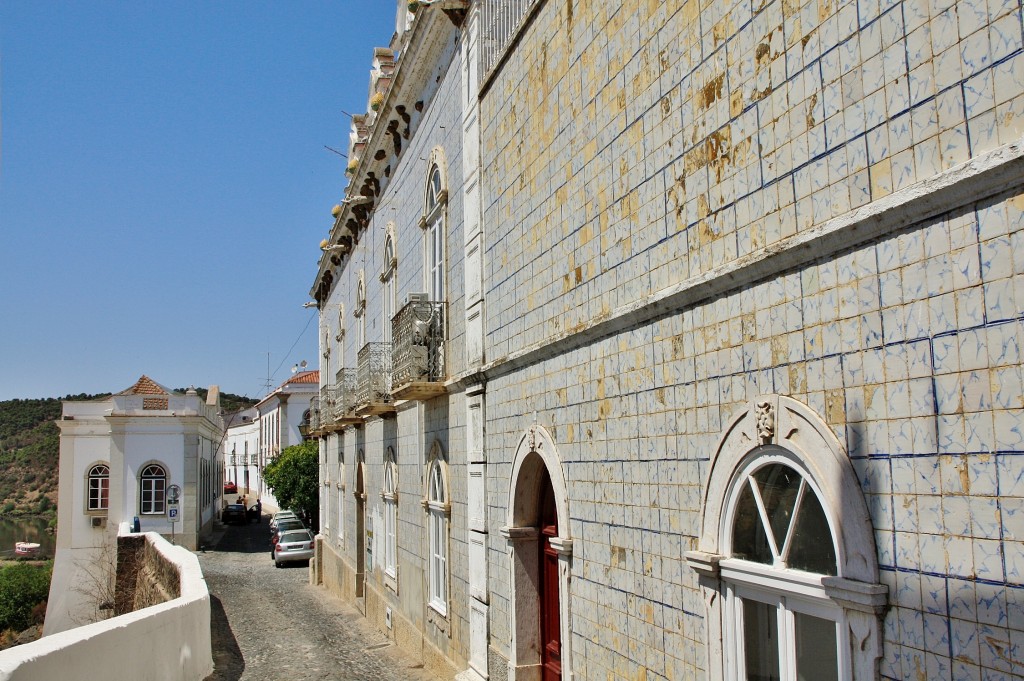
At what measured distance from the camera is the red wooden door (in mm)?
8164

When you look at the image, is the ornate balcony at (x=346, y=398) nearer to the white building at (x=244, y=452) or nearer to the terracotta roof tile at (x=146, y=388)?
the terracotta roof tile at (x=146, y=388)

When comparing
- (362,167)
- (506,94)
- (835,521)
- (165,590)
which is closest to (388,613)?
(165,590)

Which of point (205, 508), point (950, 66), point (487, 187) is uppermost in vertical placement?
point (487, 187)

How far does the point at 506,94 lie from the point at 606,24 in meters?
2.46

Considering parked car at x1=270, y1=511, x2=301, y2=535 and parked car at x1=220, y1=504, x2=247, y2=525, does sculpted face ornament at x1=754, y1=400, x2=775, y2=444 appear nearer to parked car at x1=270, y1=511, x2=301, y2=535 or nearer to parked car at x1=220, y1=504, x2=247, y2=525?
parked car at x1=270, y1=511, x2=301, y2=535

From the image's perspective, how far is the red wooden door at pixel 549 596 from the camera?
26.8 feet

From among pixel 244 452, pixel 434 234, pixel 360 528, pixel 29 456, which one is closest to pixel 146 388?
pixel 360 528

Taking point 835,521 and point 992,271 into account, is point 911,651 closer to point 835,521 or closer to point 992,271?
point 835,521

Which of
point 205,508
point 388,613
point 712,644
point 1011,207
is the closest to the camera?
point 1011,207

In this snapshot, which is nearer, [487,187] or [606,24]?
[606,24]

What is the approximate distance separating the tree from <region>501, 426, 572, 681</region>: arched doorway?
29.8 metres

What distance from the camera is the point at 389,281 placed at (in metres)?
15.9

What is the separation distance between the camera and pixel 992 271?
328 centimetres

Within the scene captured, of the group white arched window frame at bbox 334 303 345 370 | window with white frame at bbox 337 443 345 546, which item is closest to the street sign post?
white arched window frame at bbox 334 303 345 370
